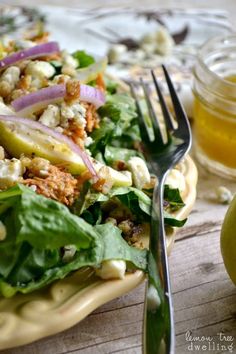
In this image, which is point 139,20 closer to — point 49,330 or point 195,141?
point 195,141

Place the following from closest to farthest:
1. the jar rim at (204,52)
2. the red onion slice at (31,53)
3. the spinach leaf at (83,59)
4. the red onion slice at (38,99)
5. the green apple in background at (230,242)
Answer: the green apple in background at (230,242), the red onion slice at (38,99), the red onion slice at (31,53), the jar rim at (204,52), the spinach leaf at (83,59)

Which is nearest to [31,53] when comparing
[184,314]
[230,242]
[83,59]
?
[83,59]

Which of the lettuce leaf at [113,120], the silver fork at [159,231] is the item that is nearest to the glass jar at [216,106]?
the silver fork at [159,231]

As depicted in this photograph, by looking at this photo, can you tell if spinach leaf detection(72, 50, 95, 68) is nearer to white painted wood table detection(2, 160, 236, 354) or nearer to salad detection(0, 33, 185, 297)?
salad detection(0, 33, 185, 297)

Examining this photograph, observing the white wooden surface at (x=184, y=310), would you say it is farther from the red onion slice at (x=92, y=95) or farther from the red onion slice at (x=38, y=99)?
the red onion slice at (x=38, y=99)

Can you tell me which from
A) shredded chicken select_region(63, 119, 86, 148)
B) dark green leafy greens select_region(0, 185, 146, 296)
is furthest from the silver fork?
shredded chicken select_region(63, 119, 86, 148)

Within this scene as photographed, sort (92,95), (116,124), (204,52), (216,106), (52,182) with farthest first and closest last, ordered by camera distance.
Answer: (204,52) → (216,106) → (116,124) → (92,95) → (52,182)

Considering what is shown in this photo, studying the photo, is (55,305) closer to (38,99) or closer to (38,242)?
(38,242)
